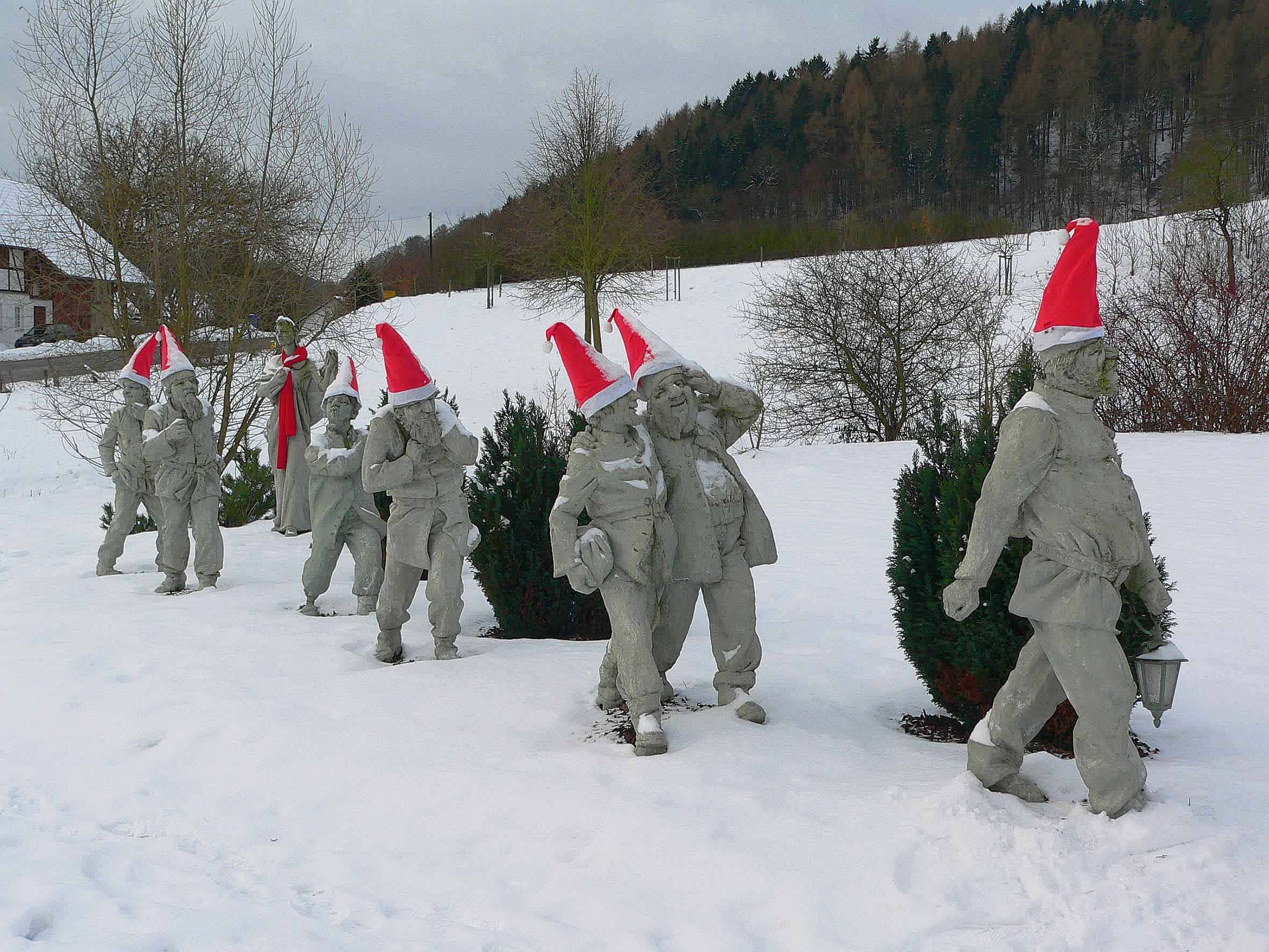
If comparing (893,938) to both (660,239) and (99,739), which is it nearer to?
(99,739)

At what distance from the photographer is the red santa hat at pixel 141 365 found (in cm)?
912

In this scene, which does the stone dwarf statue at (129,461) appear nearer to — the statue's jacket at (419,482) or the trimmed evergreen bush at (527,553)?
the trimmed evergreen bush at (527,553)

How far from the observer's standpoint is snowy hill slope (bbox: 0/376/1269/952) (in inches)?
123

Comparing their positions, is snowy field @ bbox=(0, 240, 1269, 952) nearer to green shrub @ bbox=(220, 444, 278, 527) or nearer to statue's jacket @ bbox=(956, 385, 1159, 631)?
statue's jacket @ bbox=(956, 385, 1159, 631)

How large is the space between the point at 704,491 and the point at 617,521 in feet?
1.63

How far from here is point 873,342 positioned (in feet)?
65.2

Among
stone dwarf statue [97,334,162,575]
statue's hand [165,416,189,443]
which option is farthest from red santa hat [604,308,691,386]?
stone dwarf statue [97,334,162,575]

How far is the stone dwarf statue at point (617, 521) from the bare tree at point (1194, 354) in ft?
42.3

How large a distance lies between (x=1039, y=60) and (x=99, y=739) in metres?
60.8

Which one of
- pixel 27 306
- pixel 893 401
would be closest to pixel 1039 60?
pixel 893 401

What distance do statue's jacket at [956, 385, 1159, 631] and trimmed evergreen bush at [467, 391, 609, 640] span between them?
4.00 meters

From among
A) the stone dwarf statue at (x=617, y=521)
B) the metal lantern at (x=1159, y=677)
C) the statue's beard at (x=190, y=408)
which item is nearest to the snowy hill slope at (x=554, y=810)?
the metal lantern at (x=1159, y=677)

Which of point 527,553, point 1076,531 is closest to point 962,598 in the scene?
point 1076,531

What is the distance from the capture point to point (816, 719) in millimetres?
4945
